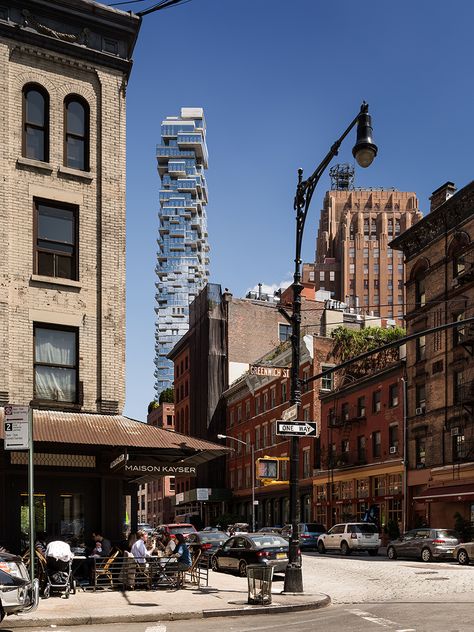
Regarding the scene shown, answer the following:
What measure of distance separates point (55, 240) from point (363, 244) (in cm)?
15358

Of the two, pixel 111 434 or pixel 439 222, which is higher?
pixel 439 222

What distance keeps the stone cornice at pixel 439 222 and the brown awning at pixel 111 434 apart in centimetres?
2981

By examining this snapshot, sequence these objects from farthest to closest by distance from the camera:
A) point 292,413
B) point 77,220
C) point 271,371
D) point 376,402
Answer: point 376,402
point 77,220
point 271,371
point 292,413

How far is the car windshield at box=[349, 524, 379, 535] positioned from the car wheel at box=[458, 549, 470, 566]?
8.71m

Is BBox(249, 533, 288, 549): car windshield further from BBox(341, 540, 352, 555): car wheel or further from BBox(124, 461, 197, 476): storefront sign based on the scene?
BBox(341, 540, 352, 555): car wheel

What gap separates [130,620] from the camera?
16.5m

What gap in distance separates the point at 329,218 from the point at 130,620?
175m

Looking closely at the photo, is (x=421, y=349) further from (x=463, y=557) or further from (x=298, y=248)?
(x=298, y=248)

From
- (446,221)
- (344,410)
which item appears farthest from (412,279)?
(344,410)

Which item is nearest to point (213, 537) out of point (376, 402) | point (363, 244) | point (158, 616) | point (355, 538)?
point (355, 538)

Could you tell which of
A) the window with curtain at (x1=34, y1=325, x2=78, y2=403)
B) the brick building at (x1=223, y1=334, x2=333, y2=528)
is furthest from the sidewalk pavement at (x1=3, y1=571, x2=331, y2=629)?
the brick building at (x1=223, y1=334, x2=333, y2=528)

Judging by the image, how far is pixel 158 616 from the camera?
1686cm

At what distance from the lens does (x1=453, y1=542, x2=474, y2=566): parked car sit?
33938 mm

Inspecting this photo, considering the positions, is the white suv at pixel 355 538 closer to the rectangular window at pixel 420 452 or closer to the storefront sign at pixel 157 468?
the rectangular window at pixel 420 452
